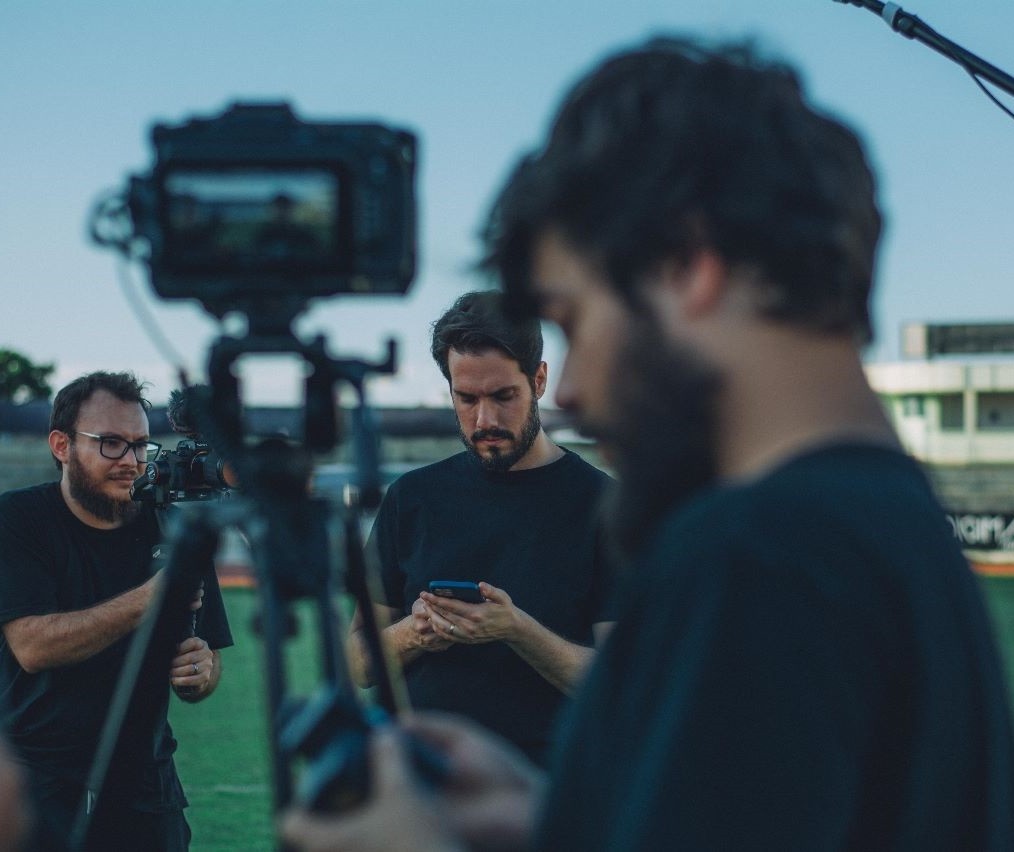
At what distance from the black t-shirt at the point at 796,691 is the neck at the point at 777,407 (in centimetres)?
3

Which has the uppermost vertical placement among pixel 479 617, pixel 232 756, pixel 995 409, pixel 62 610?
pixel 479 617

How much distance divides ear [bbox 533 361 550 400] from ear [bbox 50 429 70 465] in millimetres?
1552

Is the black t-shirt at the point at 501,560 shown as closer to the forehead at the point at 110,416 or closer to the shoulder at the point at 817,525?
the forehead at the point at 110,416

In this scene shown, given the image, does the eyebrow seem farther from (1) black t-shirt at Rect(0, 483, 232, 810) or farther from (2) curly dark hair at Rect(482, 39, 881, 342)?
(2) curly dark hair at Rect(482, 39, 881, 342)

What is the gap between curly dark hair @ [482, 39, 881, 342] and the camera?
922mm

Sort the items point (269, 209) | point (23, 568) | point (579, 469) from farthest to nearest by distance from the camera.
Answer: point (23, 568) → point (579, 469) → point (269, 209)

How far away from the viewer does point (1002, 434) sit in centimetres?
3966

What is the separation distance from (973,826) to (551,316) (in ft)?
1.79

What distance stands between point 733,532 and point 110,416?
322cm

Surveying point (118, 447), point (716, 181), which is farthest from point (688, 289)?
point (118, 447)

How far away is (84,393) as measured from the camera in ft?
12.2

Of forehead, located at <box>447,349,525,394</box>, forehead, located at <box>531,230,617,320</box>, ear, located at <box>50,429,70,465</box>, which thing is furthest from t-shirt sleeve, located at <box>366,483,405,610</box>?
forehead, located at <box>531,230,617,320</box>

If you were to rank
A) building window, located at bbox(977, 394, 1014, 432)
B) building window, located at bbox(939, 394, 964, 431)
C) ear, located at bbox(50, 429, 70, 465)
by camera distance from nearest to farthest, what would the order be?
ear, located at bbox(50, 429, 70, 465) < building window, located at bbox(977, 394, 1014, 432) < building window, located at bbox(939, 394, 964, 431)

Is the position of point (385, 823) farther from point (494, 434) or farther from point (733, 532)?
point (494, 434)
